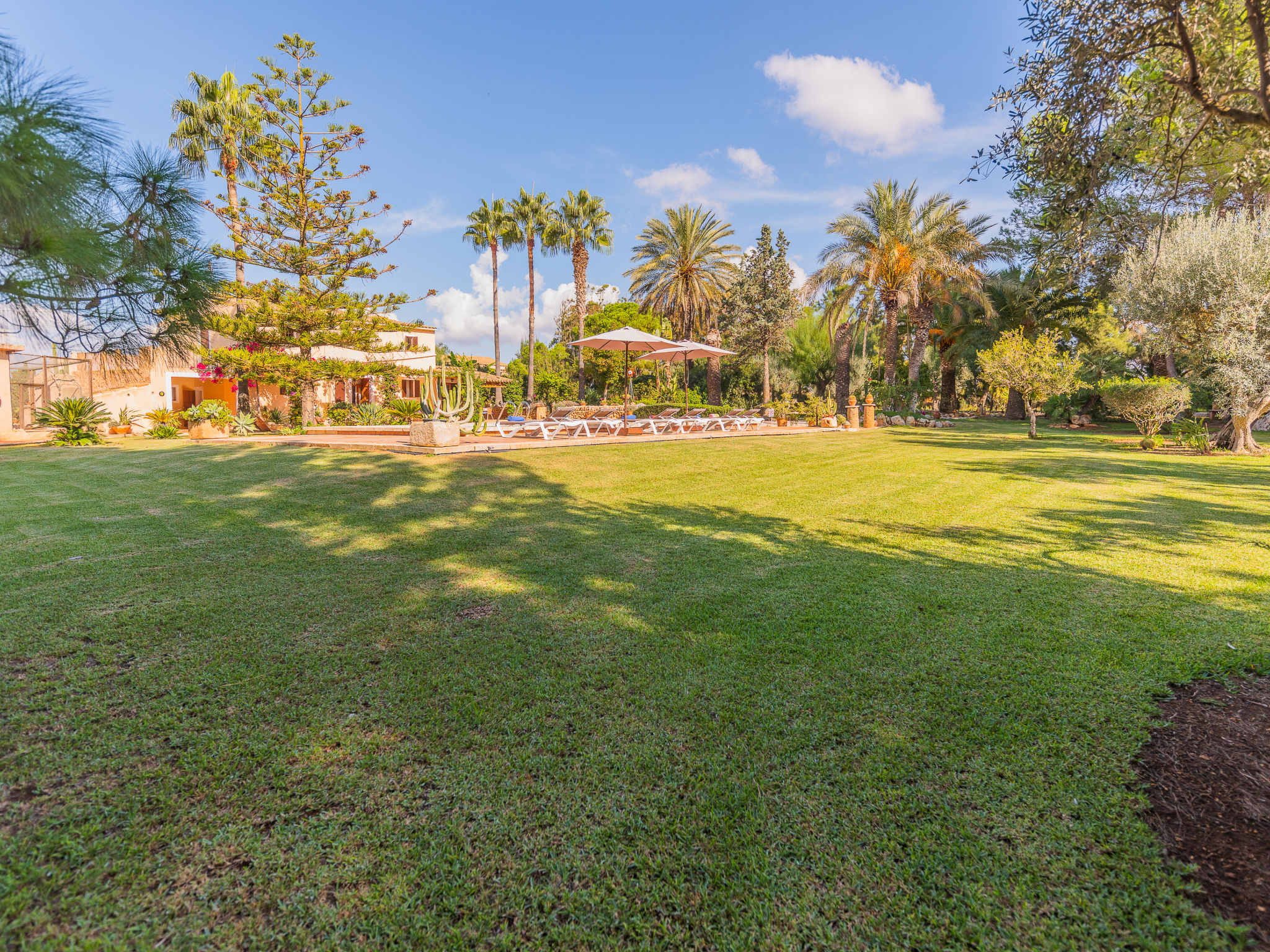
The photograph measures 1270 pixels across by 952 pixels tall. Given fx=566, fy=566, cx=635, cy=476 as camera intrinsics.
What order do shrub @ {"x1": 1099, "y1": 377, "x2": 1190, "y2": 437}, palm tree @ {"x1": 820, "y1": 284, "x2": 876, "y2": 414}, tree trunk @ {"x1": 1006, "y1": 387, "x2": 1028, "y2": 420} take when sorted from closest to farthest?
shrub @ {"x1": 1099, "y1": 377, "x2": 1190, "y2": 437} → palm tree @ {"x1": 820, "y1": 284, "x2": 876, "y2": 414} → tree trunk @ {"x1": 1006, "y1": 387, "x2": 1028, "y2": 420}

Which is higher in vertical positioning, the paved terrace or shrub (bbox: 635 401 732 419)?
shrub (bbox: 635 401 732 419)

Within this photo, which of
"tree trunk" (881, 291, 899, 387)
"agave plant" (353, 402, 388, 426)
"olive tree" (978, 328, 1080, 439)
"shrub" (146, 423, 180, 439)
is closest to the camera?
"shrub" (146, 423, 180, 439)

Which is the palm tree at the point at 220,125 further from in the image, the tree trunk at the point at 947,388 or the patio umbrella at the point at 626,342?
the tree trunk at the point at 947,388

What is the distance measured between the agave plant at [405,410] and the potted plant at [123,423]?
24.6 feet

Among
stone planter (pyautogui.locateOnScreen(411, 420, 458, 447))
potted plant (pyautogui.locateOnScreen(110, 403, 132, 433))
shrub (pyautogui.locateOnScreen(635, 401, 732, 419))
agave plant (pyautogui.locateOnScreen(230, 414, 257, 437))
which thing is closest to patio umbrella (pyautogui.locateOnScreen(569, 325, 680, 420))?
shrub (pyautogui.locateOnScreen(635, 401, 732, 419))

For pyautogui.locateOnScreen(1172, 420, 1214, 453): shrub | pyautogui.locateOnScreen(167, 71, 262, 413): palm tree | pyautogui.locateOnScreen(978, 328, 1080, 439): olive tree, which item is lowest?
pyautogui.locateOnScreen(1172, 420, 1214, 453): shrub

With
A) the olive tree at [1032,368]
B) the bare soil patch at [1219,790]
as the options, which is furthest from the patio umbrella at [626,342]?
the bare soil patch at [1219,790]

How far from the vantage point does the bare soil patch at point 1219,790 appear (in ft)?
5.54

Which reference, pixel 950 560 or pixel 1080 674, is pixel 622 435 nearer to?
pixel 950 560

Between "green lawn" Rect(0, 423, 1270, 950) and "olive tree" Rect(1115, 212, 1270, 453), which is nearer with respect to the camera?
"green lawn" Rect(0, 423, 1270, 950)

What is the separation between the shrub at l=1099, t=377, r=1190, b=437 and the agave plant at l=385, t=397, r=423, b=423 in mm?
21282

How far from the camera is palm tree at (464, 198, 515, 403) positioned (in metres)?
34.0

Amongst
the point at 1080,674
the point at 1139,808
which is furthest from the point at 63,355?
the point at 1080,674

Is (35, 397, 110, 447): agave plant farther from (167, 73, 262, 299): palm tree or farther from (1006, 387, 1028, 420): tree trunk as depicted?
(1006, 387, 1028, 420): tree trunk
